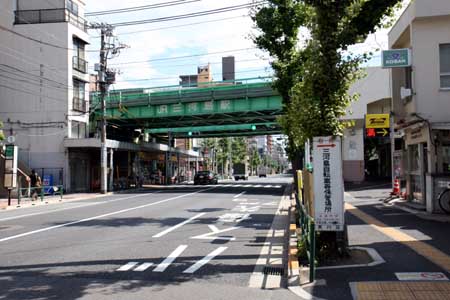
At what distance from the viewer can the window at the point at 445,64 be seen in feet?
56.2

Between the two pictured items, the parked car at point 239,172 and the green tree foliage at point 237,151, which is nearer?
the parked car at point 239,172

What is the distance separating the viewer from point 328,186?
892 centimetres

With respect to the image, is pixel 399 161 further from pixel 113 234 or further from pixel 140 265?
pixel 140 265

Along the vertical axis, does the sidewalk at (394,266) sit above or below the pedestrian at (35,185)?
below

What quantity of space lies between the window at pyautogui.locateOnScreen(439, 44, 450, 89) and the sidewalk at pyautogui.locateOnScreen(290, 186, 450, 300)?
5452mm

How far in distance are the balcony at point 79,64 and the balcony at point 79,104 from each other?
2566 mm

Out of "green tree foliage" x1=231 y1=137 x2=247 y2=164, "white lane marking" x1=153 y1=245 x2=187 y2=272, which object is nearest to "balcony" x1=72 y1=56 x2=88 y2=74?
"white lane marking" x1=153 y1=245 x2=187 y2=272

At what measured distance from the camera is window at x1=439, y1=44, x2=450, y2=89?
1712cm

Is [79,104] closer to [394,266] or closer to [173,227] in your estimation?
[173,227]

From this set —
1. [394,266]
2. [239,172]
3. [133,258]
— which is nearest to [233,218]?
[133,258]

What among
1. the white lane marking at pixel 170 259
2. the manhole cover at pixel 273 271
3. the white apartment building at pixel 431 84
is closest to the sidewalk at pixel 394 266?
the manhole cover at pixel 273 271

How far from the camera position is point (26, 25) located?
41531mm

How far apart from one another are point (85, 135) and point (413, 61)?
3247 centimetres

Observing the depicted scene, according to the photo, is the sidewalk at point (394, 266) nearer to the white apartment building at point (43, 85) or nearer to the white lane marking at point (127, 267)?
the white lane marking at point (127, 267)
